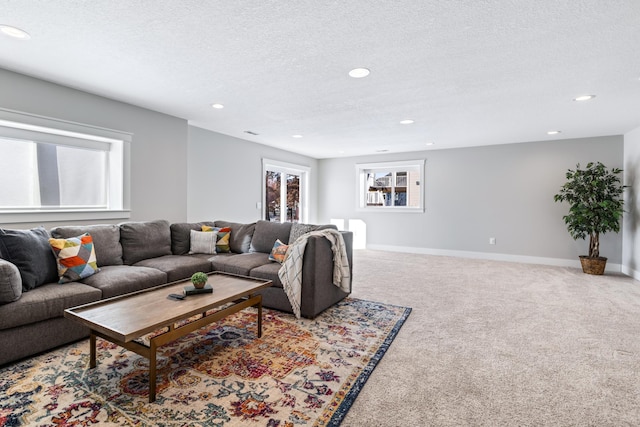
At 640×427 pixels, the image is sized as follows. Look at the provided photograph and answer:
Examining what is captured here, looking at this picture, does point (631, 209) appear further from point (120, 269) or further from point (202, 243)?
point (120, 269)

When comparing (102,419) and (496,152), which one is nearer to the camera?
(102,419)

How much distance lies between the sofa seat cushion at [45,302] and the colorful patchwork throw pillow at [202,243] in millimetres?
1422

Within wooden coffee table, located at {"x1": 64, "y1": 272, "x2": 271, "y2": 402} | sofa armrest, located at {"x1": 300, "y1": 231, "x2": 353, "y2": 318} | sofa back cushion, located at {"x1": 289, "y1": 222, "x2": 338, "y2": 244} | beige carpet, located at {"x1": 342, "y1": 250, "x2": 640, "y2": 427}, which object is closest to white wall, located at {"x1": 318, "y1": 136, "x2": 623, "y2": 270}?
beige carpet, located at {"x1": 342, "y1": 250, "x2": 640, "y2": 427}

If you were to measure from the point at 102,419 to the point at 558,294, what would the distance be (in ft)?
15.4

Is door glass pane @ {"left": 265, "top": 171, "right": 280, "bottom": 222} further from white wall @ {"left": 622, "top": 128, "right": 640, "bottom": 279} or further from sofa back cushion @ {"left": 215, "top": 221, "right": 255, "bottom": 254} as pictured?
Answer: white wall @ {"left": 622, "top": 128, "right": 640, "bottom": 279}

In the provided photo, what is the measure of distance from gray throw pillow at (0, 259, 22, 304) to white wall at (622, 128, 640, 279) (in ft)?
24.1

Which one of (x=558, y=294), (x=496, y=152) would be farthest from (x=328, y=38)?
(x=496, y=152)

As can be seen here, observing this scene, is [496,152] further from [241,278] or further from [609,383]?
[241,278]

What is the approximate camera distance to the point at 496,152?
606 centimetres

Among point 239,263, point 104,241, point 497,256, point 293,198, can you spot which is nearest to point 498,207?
point 497,256

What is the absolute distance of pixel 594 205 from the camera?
483cm

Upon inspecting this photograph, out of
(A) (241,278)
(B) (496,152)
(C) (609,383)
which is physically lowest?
(C) (609,383)

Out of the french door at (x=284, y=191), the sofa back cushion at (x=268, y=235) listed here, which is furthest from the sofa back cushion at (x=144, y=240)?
the french door at (x=284, y=191)

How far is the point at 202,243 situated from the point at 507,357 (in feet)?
11.2
